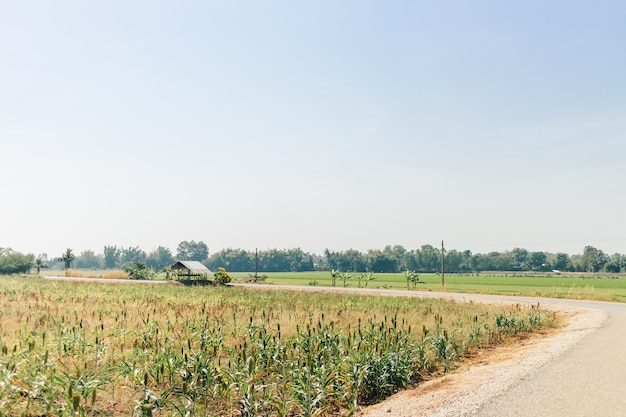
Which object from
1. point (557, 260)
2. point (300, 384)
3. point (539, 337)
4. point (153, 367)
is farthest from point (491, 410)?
point (557, 260)

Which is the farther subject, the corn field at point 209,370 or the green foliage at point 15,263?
the green foliage at point 15,263

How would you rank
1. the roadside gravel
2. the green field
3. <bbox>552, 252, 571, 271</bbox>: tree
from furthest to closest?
<bbox>552, 252, 571, 271</bbox>: tree, the green field, the roadside gravel

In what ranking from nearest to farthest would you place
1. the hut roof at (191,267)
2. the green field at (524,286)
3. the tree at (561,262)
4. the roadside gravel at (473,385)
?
the roadside gravel at (473,385) → the green field at (524,286) → the hut roof at (191,267) → the tree at (561,262)

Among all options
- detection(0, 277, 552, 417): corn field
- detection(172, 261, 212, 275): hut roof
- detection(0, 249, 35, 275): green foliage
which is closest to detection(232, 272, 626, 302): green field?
detection(172, 261, 212, 275): hut roof

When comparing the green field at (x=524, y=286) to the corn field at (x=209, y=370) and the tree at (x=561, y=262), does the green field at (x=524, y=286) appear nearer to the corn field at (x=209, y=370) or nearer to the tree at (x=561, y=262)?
the corn field at (x=209, y=370)

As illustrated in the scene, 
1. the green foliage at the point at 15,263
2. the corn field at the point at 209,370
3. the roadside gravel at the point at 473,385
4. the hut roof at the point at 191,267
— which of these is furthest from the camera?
the green foliage at the point at 15,263

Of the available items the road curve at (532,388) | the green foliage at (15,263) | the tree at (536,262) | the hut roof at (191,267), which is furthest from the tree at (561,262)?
the road curve at (532,388)

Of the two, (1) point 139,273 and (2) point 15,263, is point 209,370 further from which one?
(2) point 15,263

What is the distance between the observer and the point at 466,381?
1029cm

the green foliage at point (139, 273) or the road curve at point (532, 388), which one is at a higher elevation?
the road curve at point (532, 388)

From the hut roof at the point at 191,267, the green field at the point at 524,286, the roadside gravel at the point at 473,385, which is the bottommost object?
the green field at the point at 524,286

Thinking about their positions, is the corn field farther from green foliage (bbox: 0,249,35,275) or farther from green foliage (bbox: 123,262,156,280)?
green foliage (bbox: 0,249,35,275)

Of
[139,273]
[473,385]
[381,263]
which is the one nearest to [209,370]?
[473,385]

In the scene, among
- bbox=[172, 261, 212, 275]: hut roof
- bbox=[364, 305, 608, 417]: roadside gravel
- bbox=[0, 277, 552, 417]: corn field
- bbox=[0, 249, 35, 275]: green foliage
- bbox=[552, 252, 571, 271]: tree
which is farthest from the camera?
bbox=[552, 252, 571, 271]: tree
